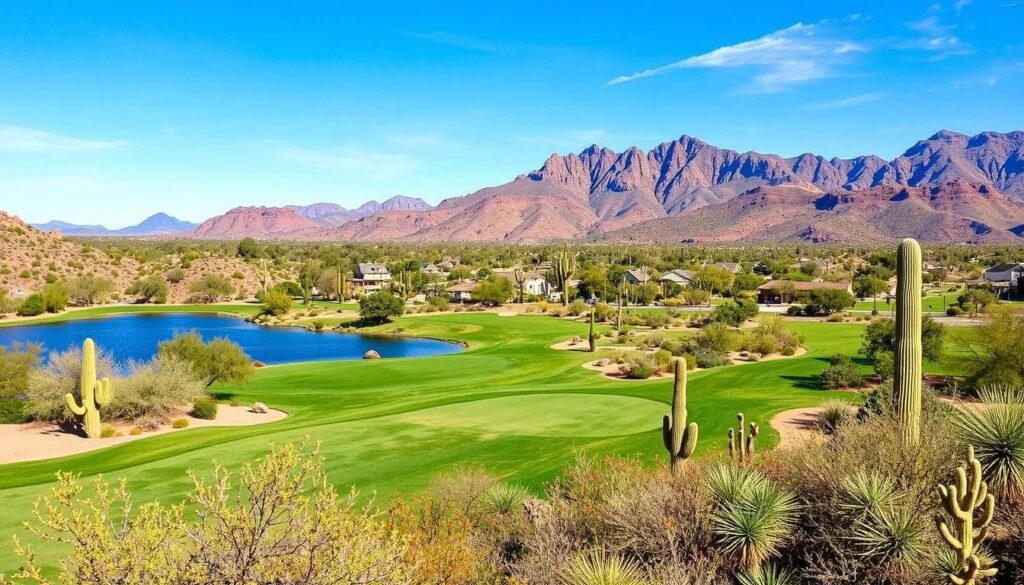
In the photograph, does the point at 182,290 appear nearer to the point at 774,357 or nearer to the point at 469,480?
the point at 774,357

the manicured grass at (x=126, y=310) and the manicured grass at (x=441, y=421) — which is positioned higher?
the manicured grass at (x=126, y=310)

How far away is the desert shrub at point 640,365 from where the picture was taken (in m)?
44.0

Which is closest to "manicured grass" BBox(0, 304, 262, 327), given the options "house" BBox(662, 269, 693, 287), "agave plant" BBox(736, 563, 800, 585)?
"house" BBox(662, 269, 693, 287)

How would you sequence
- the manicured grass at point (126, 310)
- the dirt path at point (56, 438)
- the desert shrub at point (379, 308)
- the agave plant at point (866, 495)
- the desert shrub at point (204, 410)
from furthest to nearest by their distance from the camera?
the manicured grass at point (126, 310) < the desert shrub at point (379, 308) < the desert shrub at point (204, 410) < the dirt path at point (56, 438) < the agave plant at point (866, 495)

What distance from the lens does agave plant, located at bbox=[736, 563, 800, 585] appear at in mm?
11633

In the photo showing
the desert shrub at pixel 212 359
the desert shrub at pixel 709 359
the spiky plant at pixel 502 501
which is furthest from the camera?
the desert shrub at pixel 709 359

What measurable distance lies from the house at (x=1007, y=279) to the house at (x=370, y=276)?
84.6 m

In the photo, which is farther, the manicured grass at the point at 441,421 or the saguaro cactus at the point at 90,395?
the saguaro cactus at the point at 90,395

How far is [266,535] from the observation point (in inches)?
391

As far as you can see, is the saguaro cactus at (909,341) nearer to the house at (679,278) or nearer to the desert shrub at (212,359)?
the desert shrub at (212,359)

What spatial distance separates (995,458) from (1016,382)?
21.0m

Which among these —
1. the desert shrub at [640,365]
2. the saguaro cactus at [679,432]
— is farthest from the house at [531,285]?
the saguaro cactus at [679,432]

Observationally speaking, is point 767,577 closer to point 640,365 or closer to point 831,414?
point 831,414

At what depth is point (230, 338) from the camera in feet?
231
